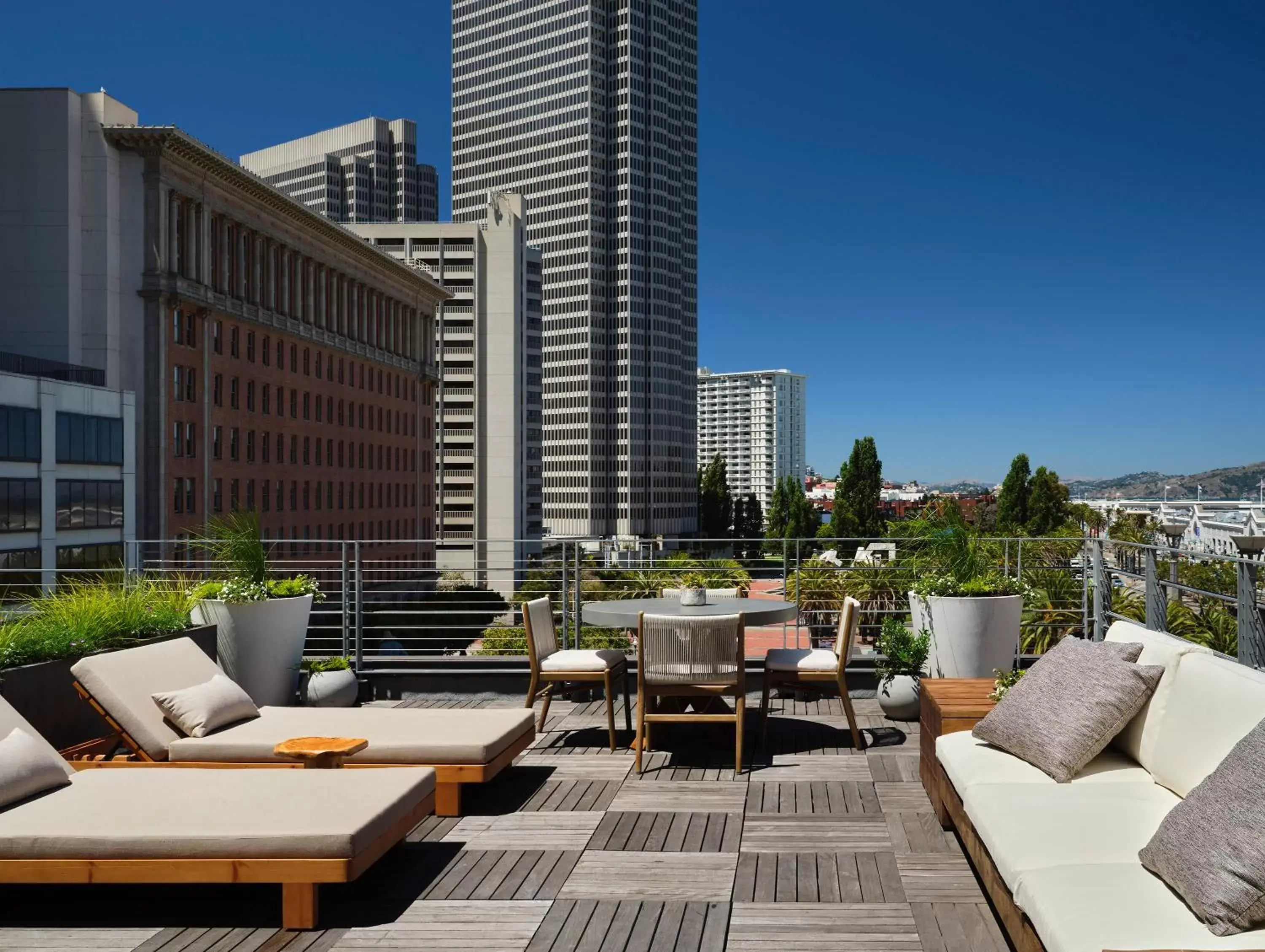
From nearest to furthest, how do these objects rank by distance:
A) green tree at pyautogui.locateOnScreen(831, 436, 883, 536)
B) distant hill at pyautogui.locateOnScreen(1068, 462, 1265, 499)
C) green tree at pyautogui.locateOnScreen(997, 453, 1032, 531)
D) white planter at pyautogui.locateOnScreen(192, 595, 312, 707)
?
white planter at pyautogui.locateOnScreen(192, 595, 312, 707), green tree at pyautogui.locateOnScreen(997, 453, 1032, 531), green tree at pyautogui.locateOnScreen(831, 436, 883, 536), distant hill at pyautogui.locateOnScreen(1068, 462, 1265, 499)

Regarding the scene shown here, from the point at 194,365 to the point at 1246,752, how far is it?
56837mm

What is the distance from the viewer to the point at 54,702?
18.1 feet

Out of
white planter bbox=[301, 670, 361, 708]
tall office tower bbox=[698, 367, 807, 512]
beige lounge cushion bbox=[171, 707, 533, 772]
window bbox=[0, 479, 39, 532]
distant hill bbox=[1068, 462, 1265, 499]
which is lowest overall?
white planter bbox=[301, 670, 361, 708]

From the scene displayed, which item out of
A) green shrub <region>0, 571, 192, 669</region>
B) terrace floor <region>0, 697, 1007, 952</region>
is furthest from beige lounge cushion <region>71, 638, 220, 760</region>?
terrace floor <region>0, 697, 1007, 952</region>

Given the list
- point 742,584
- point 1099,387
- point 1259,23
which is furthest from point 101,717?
point 1099,387

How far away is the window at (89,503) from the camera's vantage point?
44.6m

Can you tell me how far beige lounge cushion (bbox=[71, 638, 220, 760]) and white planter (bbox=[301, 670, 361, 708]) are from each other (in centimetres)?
187

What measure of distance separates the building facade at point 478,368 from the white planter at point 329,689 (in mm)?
89261

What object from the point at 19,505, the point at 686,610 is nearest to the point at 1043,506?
the point at 19,505

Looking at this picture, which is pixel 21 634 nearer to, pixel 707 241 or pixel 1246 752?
pixel 1246 752

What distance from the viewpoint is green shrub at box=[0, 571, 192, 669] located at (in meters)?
5.65

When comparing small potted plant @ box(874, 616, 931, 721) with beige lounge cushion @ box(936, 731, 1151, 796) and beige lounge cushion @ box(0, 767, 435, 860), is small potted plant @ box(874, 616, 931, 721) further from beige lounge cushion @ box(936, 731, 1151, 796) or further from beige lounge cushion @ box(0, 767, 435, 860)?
beige lounge cushion @ box(0, 767, 435, 860)

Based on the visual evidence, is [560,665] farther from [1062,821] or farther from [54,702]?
[1062,821]

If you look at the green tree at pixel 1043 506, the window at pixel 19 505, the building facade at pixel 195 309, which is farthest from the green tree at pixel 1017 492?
the window at pixel 19 505
